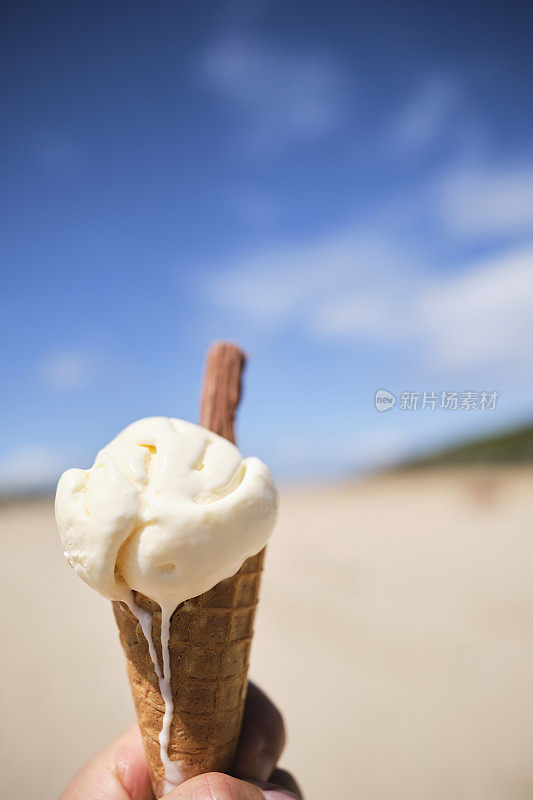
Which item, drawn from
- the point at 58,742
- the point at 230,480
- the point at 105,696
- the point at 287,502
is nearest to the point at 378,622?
the point at 105,696

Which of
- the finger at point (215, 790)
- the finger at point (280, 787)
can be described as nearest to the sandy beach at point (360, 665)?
the finger at point (280, 787)

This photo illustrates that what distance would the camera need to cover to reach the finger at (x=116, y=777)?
147 cm

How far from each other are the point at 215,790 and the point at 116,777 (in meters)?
0.47

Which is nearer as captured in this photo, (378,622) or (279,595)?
(378,622)

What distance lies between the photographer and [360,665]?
4109 millimetres

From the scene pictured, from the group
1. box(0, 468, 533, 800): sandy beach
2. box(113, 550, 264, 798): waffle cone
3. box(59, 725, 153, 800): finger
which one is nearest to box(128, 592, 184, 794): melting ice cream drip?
box(113, 550, 264, 798): waffle cone

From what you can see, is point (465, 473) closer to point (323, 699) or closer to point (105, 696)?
point (323, 699)

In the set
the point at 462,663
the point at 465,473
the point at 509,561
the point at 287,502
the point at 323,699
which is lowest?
the point at 323,699

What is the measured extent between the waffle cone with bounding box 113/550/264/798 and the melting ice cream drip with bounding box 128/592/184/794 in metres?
0.01

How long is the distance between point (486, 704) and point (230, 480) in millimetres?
3439

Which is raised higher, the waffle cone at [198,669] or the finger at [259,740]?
→ the waffle cone at [198,669]

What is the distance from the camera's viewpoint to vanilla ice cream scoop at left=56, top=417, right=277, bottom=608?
1.21 m

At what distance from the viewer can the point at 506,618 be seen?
15.1 feet

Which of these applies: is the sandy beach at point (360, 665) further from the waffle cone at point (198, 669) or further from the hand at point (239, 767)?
the waffle cone at point (198, 669)
